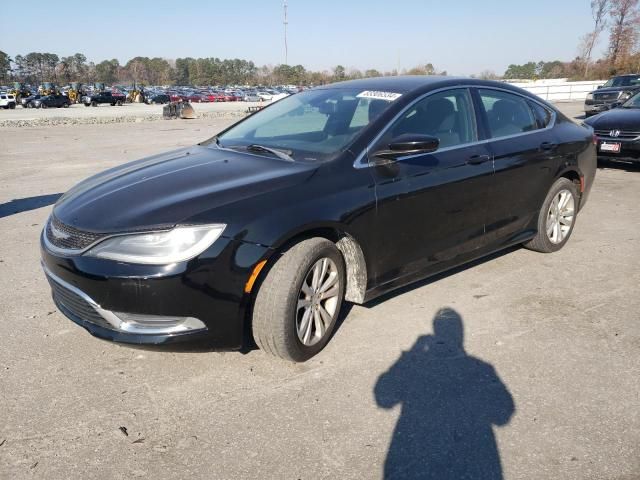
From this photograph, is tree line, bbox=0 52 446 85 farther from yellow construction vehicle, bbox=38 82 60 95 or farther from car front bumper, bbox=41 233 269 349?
car front bumper, bbox=41 233 269 349

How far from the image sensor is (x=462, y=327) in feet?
11.8

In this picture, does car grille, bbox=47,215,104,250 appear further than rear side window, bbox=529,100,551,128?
No

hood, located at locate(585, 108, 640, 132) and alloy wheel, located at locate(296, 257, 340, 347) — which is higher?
hood, located at locate(585, 108, 640, 132)

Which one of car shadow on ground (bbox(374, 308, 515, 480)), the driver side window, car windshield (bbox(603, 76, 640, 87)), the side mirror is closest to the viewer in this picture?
car shadow on ground (bbox(374, 308, 515, 480))

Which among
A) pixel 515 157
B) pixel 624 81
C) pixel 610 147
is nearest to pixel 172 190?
pixel 515 157

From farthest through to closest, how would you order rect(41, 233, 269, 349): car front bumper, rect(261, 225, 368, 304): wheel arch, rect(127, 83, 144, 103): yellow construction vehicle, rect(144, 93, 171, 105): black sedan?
rect(127, 83, 144, 103): yellow construction vehicle < rect(144, 93, 171, 105): black sedan < rect(261, 225, 368, 304): wheel arch < rect(41, 233, 269, 349): car front bumper

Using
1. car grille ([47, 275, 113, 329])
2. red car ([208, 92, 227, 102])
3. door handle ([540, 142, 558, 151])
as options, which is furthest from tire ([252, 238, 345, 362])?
red car ([208, 92, 227, 102])

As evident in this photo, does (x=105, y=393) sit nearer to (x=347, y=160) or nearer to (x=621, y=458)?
(x=347, y=160)

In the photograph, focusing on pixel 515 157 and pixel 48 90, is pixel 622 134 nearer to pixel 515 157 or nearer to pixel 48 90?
pixel 515 157

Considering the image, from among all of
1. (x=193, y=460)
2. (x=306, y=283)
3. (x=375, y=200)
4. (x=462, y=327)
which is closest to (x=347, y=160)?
(x=375, y=200)

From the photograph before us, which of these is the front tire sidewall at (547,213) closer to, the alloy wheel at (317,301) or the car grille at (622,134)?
the alloy wheel at (317,301)

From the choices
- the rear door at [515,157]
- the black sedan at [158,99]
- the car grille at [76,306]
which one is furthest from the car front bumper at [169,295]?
the black sedan at [158,99]

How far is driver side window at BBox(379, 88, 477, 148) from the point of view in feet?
11.9

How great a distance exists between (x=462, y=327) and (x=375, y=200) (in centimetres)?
110
